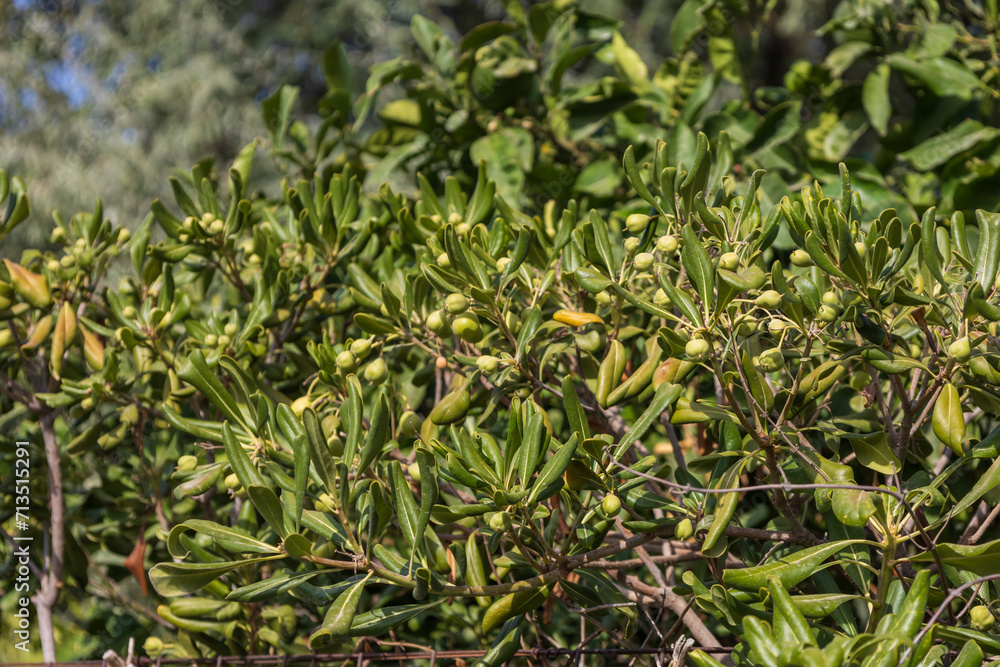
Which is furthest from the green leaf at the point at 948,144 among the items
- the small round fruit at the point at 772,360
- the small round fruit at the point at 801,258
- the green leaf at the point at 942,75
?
the small round fruit at the point at 772,360

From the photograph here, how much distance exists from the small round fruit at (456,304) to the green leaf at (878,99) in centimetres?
109

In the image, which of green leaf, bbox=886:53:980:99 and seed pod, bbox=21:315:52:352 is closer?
seed pod, bbox=21:315:52:352

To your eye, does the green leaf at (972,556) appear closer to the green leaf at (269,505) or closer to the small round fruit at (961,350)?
the small round fruit at (961,350)

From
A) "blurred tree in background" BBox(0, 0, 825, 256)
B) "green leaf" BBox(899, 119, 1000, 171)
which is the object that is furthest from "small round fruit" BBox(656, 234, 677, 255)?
"blurred tree in background" BBox(0, 0, 825, 256)

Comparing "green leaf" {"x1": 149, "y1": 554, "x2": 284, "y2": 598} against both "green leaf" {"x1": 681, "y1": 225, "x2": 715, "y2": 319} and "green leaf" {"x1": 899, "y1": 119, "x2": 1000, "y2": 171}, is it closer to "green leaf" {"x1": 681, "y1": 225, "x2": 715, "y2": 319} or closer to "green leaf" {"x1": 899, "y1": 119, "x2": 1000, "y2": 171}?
"green leaf" {"x1": 681, "y1": 225, "x2": 715, "y2": 319}

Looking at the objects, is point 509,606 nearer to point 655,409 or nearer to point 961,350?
point 655,409

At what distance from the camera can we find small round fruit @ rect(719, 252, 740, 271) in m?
0.86

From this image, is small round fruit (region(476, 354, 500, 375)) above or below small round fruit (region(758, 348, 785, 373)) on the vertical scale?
above

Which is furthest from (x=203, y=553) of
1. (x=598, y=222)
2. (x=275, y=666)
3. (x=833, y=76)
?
(x=833, y=76)

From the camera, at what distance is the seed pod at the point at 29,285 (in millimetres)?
1333

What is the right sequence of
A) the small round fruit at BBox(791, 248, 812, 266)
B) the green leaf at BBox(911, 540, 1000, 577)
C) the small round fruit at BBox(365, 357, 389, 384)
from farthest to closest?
the small round fruit at BBox(365, 357, 389, 384)
the small round fruit at BBox(791, 248, 812, 266)
the green leaf at BBox(911, 540, 1000, 577)

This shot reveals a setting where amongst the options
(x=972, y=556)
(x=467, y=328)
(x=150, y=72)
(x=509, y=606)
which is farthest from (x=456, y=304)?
(x=150, y=72)

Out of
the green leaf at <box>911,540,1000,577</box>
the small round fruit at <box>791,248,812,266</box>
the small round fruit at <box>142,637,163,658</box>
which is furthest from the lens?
the small round fruit at <box>142,637,163,658</box>

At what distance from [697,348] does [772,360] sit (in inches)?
5.3
